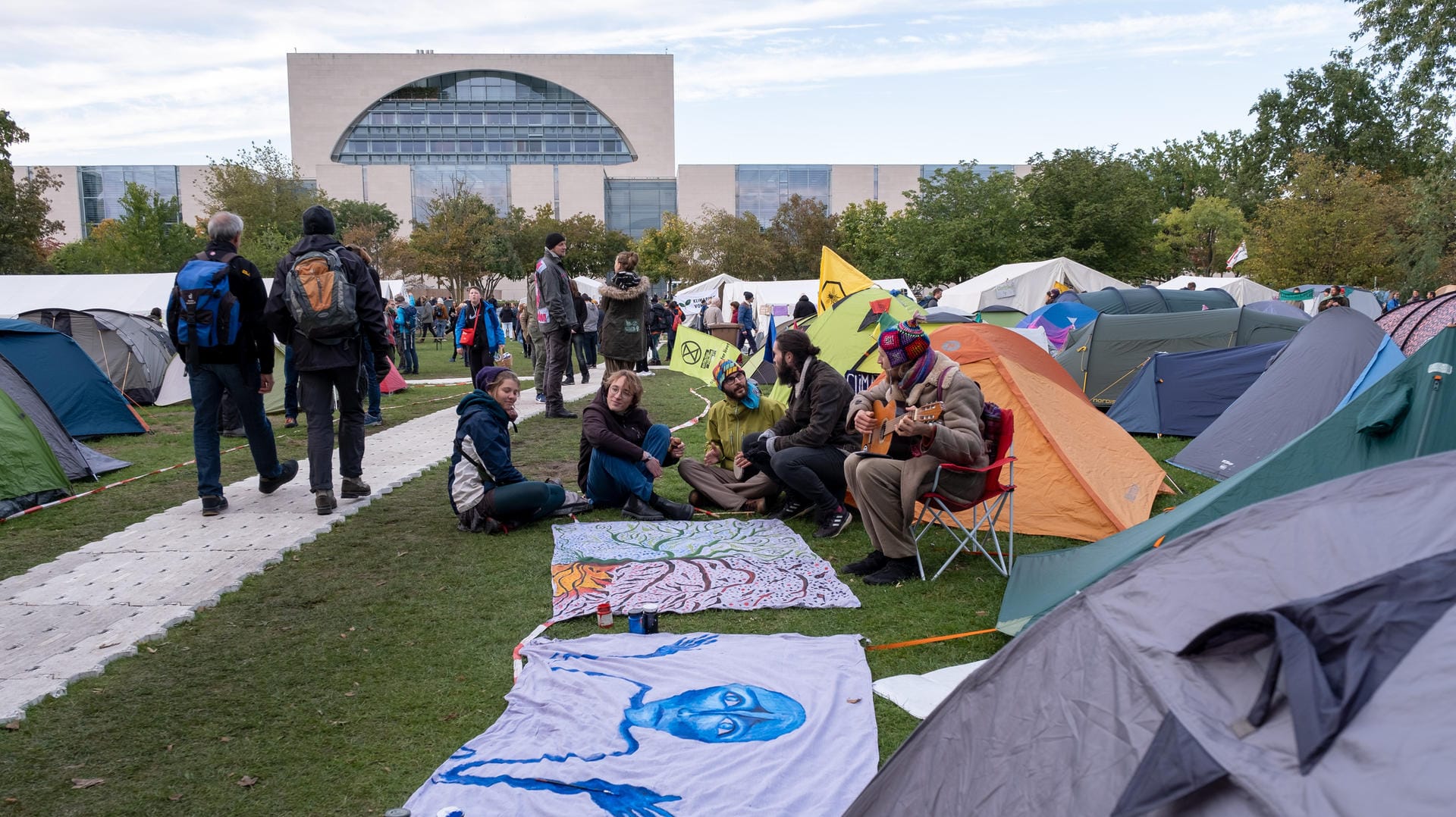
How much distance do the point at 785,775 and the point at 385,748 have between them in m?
1.44

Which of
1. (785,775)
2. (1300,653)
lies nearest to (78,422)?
(785,775)

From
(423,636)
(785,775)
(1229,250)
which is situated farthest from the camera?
(1229,250)

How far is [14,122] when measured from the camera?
33.7m

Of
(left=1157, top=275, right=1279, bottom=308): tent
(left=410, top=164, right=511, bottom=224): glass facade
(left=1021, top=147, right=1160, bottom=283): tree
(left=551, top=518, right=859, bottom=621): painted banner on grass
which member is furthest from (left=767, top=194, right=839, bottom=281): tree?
(left=551, top=518, right=859, bottom=621): painted banner on grass

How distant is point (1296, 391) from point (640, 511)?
5.80m

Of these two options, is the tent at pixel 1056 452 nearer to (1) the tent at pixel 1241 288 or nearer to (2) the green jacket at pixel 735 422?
(2) the green jacket at pixel 735 422

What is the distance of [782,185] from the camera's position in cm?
7769

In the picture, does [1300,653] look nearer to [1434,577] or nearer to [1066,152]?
[1434,577]

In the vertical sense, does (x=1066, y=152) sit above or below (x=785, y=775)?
above

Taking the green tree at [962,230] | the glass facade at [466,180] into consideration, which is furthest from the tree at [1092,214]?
the glass facade at [466,180]

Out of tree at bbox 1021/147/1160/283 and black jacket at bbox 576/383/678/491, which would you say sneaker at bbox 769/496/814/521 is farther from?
tree at bbox 1021/147/1160/283

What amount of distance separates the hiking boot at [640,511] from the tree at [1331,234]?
3857cm

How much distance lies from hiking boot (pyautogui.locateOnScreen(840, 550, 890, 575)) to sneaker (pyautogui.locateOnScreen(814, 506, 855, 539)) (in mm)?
856

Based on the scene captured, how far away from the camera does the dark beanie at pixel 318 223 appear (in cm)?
649
